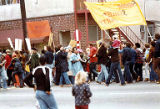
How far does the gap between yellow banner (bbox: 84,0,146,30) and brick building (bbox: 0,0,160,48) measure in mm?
3809

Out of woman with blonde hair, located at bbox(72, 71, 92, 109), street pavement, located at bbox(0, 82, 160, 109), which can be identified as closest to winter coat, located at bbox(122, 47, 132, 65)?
street pavement, located at bbox(0, 82, 160, 109)

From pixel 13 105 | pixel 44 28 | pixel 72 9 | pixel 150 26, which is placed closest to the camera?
pixel 13 105

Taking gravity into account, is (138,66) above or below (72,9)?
below

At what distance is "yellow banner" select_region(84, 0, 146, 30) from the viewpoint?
14.1 meters

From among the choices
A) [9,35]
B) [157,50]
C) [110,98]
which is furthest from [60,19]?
[110,98]

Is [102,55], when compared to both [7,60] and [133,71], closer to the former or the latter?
[133,71]

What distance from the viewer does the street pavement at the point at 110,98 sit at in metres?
7.93

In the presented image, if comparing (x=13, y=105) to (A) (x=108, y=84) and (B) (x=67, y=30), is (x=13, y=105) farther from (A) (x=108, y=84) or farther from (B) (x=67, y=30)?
(B) (x=67, y=30)

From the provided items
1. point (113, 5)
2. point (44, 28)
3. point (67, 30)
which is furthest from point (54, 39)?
point (113, 5)

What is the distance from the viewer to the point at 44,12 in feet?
68.7

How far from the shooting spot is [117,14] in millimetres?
14578

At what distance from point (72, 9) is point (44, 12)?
2360mm

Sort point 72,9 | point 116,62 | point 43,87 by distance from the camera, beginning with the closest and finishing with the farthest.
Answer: point 43,87, point 116,62, point 72,9

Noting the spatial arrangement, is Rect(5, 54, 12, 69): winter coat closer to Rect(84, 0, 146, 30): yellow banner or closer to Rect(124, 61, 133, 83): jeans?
Rect(84, 0, 146, 30): yellow banner
